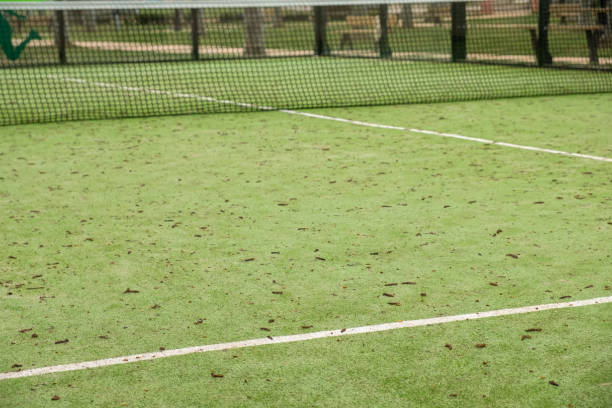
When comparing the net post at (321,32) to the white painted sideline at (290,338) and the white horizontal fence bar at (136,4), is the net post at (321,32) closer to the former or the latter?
the white horizontal fence bar at (136,4)

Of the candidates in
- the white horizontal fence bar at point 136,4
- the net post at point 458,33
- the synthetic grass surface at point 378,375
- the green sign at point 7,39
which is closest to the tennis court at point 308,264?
the synthetic grass surface at point 378,375

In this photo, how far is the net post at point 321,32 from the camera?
73.3 feet

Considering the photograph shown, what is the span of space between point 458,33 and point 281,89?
6.53 metres

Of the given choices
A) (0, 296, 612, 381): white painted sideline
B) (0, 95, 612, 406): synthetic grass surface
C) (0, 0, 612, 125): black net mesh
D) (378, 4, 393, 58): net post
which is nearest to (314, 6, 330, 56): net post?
(0, 0, 612, 125): black net mesh

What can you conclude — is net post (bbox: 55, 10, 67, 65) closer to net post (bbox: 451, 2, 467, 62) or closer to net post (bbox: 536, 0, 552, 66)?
net post (bbox: 451, 2, 467, 62)

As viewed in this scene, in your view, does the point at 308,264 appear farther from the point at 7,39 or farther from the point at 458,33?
the point at 7,39

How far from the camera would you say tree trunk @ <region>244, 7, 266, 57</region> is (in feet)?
79.4

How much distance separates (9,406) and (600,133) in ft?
24.8

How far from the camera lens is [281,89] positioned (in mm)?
14727

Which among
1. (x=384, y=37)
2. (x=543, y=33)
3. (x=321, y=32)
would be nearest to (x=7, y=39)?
(x=321, y=32)

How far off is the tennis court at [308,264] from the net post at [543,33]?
7245mm

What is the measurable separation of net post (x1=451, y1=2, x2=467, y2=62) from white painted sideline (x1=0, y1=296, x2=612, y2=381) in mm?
15977

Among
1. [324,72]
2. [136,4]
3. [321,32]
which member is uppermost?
[136,4]

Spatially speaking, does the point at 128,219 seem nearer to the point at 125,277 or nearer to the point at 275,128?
the point at 125,277
